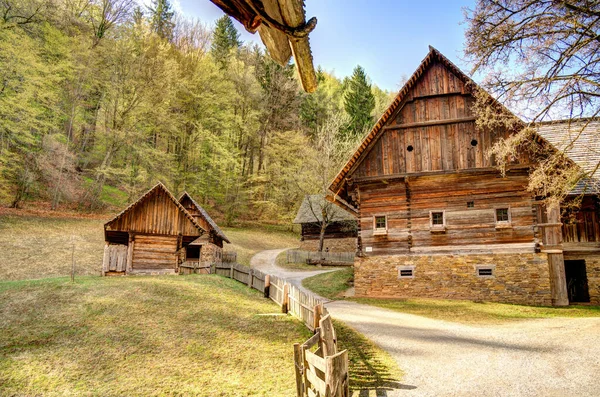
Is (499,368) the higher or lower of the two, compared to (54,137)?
lower

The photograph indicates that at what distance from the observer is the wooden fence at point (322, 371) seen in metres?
5.11

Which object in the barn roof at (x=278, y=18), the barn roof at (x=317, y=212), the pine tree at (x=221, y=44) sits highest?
the pine tree at (x=221, y=44)

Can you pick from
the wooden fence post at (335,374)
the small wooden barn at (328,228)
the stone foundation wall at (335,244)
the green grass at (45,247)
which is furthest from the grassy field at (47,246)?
the wooden fence post at (335,374)

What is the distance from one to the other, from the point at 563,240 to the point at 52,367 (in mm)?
20595

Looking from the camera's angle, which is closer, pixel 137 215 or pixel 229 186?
pixel 137 215

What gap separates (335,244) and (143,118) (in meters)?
23.1

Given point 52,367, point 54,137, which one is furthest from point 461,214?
point 54,137

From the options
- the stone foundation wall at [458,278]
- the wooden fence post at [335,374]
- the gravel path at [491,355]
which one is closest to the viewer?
the wooden fence post at [335,374]

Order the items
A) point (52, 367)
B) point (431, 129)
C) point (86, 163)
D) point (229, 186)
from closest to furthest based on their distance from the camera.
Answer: point (52, 367), point (431, 129), point (86, 163), point (229, 186)

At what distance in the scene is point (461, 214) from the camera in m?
17.6

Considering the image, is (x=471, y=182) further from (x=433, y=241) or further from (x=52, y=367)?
(x=52, y=367)

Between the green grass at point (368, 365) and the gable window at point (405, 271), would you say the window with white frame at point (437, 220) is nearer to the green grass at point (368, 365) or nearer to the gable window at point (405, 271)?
the gable window at point (405, 271)

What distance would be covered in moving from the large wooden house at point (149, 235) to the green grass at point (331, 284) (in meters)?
7.65

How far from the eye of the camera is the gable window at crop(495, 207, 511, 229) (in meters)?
16.9
